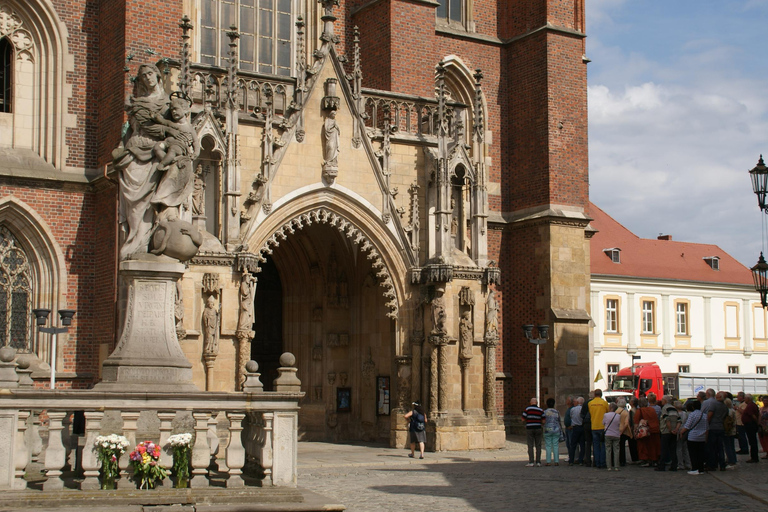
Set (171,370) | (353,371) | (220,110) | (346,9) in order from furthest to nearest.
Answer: (346,9)
(353,371)
(220,110)
(171,370)

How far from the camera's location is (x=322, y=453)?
19812mm

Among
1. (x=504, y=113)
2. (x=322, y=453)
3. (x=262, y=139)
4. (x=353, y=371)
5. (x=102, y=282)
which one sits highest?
(x=504, y=113)

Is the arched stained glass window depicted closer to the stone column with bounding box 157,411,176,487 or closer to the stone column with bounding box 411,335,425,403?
the stone column with bounding box 411,335,425,403

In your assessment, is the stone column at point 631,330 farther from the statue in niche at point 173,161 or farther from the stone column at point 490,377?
the statue in niche at point 173,161

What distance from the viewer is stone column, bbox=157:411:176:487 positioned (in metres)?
10.0

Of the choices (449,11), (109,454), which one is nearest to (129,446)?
(109,454)

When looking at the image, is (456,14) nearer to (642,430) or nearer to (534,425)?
(534,425)

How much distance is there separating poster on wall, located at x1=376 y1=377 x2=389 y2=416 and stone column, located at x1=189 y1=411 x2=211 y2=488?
12414mm

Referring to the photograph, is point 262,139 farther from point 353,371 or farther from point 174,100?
point 174,100

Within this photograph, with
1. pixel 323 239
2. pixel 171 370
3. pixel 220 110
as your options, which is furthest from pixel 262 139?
pixel 171 370

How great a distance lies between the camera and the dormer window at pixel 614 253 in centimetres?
4897

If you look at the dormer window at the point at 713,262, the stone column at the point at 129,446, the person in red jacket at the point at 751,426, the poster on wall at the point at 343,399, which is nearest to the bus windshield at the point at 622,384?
the dormer window at the point at 713,262

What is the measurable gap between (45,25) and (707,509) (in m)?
15.7

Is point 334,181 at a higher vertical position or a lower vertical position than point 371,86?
lower
